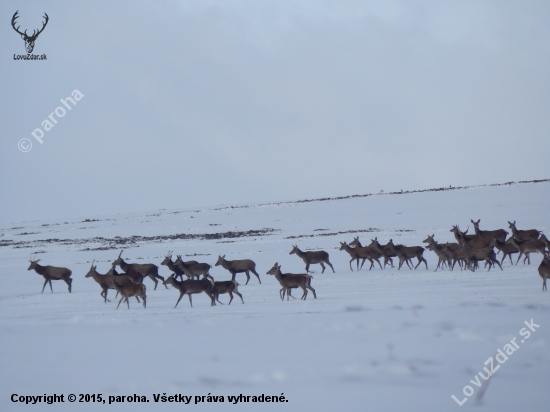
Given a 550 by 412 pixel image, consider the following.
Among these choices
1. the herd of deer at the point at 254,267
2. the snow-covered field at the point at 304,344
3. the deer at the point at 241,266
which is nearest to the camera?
the snow-covered field at the point at 304,344

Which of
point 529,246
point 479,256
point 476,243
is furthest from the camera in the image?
point 476,243

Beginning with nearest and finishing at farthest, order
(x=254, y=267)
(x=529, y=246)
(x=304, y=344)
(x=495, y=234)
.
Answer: (x=304, y=344), (x=529, y=246), (x=254, y=267), (x=495, y=234)

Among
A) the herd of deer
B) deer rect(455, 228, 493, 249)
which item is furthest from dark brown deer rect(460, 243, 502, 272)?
deer rect(455, 228, 493, 249)

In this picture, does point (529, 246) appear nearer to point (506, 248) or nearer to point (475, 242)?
point (506, 248)

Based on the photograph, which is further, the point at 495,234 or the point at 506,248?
the point at 495,234

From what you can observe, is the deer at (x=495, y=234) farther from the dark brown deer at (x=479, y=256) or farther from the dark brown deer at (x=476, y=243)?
the dark brown deer at (x=479, y=256)

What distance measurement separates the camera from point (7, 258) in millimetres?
→ 31781

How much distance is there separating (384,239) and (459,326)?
63.7ft

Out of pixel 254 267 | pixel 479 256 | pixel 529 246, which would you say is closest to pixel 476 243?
pixel 529 246

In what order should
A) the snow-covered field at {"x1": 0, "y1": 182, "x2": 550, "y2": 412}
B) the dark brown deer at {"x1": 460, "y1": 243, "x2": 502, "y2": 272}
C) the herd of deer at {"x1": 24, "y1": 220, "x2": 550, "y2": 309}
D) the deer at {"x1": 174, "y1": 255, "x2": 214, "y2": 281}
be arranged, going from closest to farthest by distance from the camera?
1. the snow-covered field at {"x1": 0, "y1": 182, "x2": 550, "y2": 412}
2. the herd of deer at {"x1": 24, "y1": 220, "x2": 550, "y2": 309}
3. the dark brown deer at {"x1": 460, "y1": 243, "x2": 502, "y2": 272}
4. the deer at {"x1": 174, "y1": 255, "x2": 214, "y2": 281}

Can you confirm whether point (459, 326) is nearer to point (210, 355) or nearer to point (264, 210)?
point (210, 355)

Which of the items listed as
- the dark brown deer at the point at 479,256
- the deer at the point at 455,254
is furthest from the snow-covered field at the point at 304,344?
the deer at the point at 455,254

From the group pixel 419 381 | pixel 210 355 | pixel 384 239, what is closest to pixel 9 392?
pixel 210 355

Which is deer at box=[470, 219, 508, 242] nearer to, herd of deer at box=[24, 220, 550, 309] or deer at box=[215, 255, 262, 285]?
herd of deer at box=[24, 220, 550, 309]
